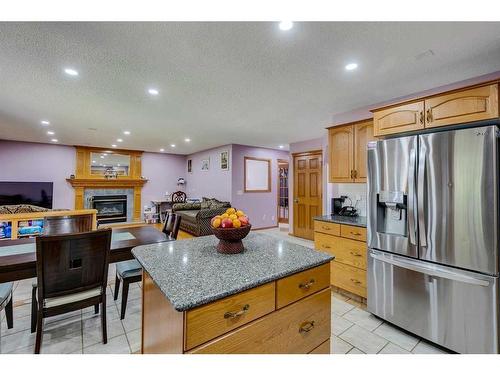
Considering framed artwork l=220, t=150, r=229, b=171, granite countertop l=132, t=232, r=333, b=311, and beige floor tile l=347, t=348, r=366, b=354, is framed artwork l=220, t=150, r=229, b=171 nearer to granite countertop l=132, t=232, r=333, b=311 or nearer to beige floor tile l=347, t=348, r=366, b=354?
granite countertop l=132, t=232, r=333, b=311

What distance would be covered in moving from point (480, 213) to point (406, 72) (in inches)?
59.9

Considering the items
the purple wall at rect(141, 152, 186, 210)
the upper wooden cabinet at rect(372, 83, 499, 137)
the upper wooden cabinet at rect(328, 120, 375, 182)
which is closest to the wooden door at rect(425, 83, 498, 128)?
the upper wooden cabinet at rect(372, 83, 499, 137)

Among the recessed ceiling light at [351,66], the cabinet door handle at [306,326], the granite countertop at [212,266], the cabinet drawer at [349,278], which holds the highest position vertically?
the recessed ceiling light at [351,66]

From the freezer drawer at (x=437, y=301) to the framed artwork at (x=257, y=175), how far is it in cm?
483

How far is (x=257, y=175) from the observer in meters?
7.18

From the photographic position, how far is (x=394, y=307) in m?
Result: 2.18

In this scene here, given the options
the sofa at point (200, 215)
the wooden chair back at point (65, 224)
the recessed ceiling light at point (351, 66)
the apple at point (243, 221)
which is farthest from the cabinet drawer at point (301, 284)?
the sofa at point (200, 215)

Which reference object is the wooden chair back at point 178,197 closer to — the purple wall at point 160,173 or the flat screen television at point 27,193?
the purple wall at point 160,173

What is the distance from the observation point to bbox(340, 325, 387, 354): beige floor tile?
1937 millimetres

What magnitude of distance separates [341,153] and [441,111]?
1.32m

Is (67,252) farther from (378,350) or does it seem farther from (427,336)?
(427,336)

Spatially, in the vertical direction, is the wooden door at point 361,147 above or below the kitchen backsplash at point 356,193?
above

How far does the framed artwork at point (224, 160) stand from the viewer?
672 cm
